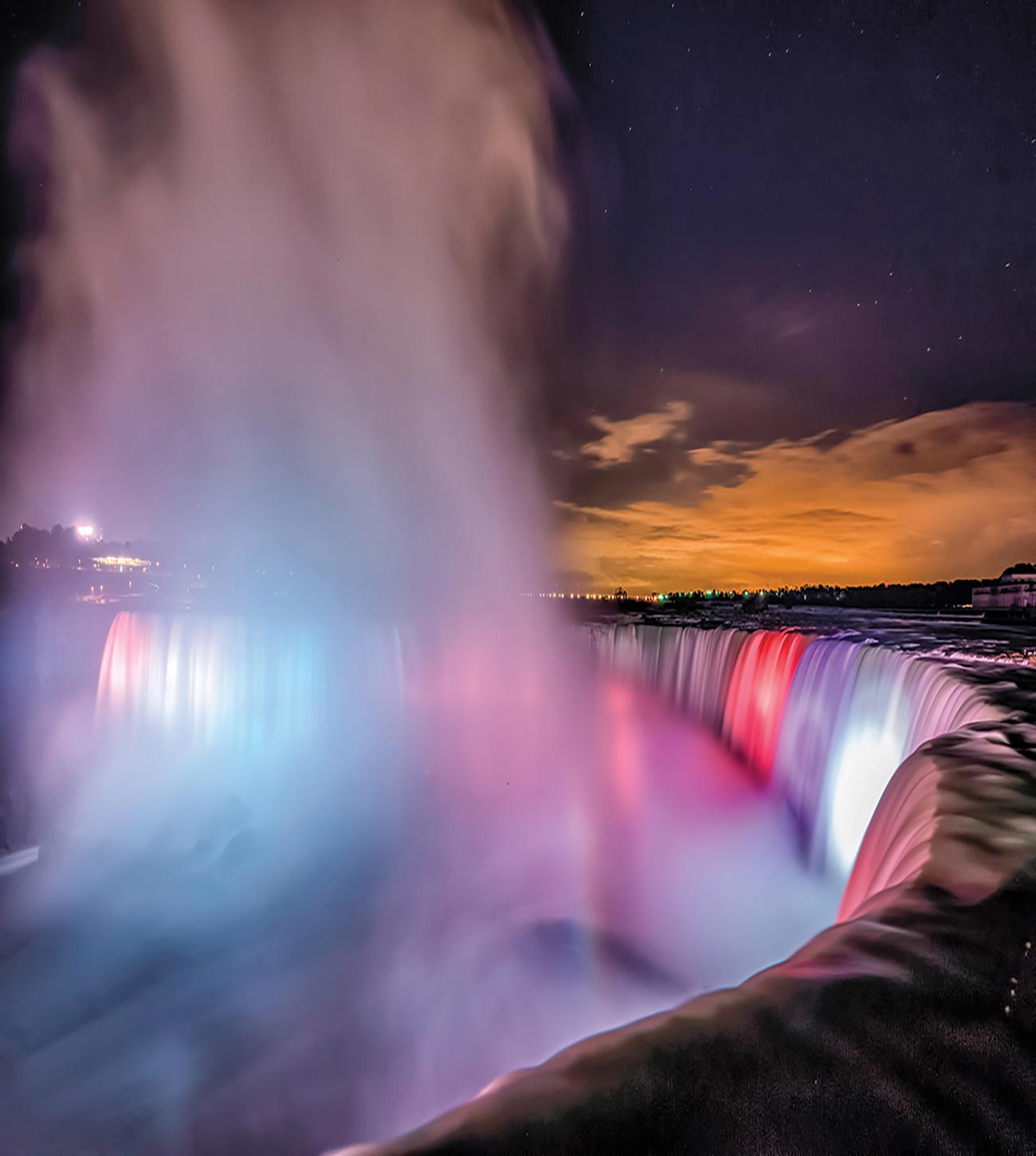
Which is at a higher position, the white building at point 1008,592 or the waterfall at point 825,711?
the white building at point 1008,592

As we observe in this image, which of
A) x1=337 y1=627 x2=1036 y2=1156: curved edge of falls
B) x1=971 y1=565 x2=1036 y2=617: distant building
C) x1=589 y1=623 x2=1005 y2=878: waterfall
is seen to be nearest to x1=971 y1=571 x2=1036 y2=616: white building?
x1=971 y1=565 x2=1036 y2=617: distant building

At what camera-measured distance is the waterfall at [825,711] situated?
8719 millimetres

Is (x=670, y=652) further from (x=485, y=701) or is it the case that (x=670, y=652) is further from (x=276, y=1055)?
(x=276, y=1055)

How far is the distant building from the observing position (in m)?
39.0

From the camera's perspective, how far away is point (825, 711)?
12047 mm

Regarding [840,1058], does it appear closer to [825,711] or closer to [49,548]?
[825,711]

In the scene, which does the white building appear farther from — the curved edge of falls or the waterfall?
the curved edge of falls

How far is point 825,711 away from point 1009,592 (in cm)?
3977

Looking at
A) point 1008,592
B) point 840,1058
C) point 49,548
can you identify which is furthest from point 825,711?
point 49,548

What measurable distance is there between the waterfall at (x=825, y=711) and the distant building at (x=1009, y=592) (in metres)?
30.0

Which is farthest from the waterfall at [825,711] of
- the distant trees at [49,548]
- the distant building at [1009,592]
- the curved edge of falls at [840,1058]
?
the distant trees at [49,548]

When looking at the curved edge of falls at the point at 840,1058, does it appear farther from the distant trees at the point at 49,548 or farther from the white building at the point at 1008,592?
the distant trees at the point at 49,548

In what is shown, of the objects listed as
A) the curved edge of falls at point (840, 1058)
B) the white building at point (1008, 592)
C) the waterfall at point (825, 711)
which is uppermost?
the white building at point (1008, 592)

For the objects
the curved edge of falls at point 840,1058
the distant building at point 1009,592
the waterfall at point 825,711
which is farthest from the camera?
the distant building at point 1009,592
